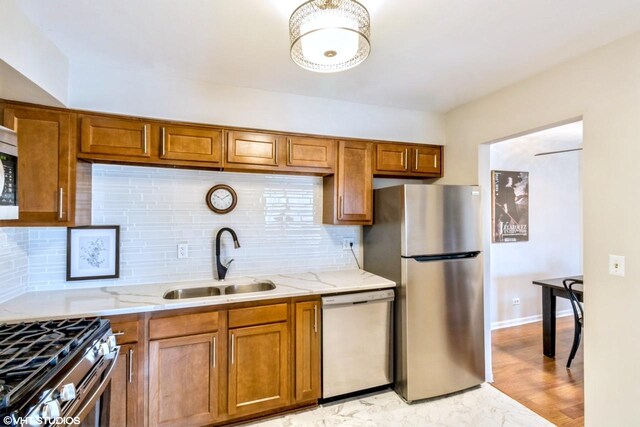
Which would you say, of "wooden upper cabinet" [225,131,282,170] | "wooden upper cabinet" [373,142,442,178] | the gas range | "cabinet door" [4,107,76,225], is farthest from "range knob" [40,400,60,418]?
"wooden upper cabinet" [373,142,442,178]

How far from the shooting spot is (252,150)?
2.46 meters

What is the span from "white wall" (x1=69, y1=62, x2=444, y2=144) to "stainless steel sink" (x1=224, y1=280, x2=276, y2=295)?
1298mm

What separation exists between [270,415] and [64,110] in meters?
2.51

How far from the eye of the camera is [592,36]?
175 cm

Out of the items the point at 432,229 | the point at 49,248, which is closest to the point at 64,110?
the point at 49,248

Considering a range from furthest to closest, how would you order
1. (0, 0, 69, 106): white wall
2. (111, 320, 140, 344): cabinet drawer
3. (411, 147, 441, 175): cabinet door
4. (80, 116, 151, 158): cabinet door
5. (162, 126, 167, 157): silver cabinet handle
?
1. (411, 147, 441, 175): cabinet door
2. (162, 126, 167, 157): silver cabinet handle
3. (80, 116, 151, 158): cabinet door
4. (111, 320, 140, 344): cabinet drawer
5. (0, 0, 69, 106): white wall

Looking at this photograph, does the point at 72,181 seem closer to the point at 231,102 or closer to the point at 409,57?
the point at 231,102

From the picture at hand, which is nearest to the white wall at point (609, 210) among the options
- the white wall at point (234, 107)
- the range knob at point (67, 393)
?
the white wall at point (234, 107)

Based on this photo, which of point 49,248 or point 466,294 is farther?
point 466,294

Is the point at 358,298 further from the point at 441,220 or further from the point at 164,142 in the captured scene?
the point at 164,142

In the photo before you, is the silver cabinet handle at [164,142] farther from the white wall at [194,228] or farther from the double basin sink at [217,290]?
the double basin sink at [217,290]

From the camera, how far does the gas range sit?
965 mm

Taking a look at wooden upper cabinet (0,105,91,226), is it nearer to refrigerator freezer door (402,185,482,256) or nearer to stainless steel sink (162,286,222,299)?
stainless steel sink (162,286,222,299)

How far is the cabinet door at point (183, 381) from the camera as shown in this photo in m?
1.91
